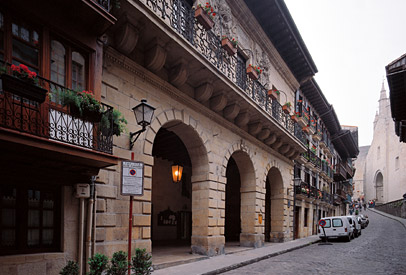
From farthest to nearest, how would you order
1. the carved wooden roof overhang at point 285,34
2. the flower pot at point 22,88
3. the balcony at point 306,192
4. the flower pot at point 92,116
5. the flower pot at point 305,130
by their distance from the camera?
the flower pot at point 305,130 < the balcony at point 306,192 < the carved wooden roof overhang at point 285,34 < the flower pot at point 92,116 < the flower pot at point 22,88

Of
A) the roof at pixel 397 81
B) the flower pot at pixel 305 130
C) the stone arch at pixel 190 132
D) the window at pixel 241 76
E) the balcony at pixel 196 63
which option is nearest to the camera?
the balcony at pixel 196 63

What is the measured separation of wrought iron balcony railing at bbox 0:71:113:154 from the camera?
4.93 m

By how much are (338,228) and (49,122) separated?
1935 centimetres

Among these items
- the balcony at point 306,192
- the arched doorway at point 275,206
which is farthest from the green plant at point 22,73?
the balcony at point 306,192

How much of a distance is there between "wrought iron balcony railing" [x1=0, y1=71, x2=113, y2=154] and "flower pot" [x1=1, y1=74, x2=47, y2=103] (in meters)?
0.04

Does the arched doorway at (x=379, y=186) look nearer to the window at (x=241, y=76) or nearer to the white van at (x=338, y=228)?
the white van at (x=338, y=228)

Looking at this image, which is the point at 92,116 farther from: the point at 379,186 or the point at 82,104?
the point at 379,186

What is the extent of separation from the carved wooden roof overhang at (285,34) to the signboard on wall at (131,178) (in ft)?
36.5

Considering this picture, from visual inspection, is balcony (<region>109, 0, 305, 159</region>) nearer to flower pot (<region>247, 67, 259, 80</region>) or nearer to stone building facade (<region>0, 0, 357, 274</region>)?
stone building facade (<region>0, 0, 357, 274</region>)

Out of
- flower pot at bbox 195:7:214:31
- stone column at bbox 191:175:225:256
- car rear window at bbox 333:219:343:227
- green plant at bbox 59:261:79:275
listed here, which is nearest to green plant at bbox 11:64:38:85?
green plant at bbox 59:261:79:275

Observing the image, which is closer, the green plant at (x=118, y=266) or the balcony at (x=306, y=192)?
the green plant at (x=118, y=266)

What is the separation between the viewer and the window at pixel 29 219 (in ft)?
18.6

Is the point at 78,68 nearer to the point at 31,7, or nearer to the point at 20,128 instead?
the point at 31,7

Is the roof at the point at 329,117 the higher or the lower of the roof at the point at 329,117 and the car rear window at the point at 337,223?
the higher
